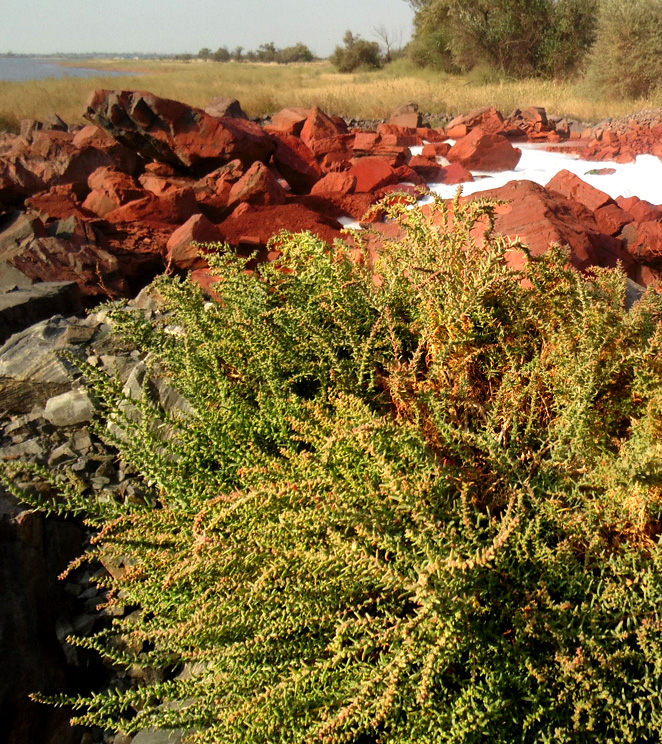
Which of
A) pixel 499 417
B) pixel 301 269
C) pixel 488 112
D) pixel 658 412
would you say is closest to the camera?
pixel 658 412

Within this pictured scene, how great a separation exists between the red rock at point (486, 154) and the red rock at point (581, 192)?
3161 millimetres

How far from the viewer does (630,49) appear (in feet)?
54.9

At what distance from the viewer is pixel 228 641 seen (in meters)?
1.54

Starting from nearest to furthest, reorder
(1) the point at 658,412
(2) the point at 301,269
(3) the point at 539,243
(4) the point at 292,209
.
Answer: (1) the point at 658,412 → (2) the point at 301,269 → (3) the point at 539,243 → (4) the point at 292,209

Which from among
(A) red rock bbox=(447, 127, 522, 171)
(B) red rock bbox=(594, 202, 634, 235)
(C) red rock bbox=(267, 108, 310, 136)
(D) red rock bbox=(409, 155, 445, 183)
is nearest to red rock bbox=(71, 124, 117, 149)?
(C) red rock bbox=(267, 108, 310, 136)

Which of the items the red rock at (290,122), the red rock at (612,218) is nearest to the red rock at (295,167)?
the red rock at (290,122)

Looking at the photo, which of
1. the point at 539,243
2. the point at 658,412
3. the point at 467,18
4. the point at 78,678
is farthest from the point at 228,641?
the point at 467,18

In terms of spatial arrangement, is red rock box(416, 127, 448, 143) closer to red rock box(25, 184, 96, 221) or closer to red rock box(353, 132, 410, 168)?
red rock box(353, 132, 410, 168)

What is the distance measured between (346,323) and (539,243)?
211 centimetres

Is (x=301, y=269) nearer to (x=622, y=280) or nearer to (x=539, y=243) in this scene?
(x=622, y=280)

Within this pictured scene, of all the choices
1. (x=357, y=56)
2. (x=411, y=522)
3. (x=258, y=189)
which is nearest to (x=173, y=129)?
(x=258, y=189)

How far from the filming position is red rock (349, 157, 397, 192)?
831 cm

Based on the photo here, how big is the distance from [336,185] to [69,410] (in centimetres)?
616

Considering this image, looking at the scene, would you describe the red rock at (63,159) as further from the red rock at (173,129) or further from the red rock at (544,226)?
the red rock at (544,226)
